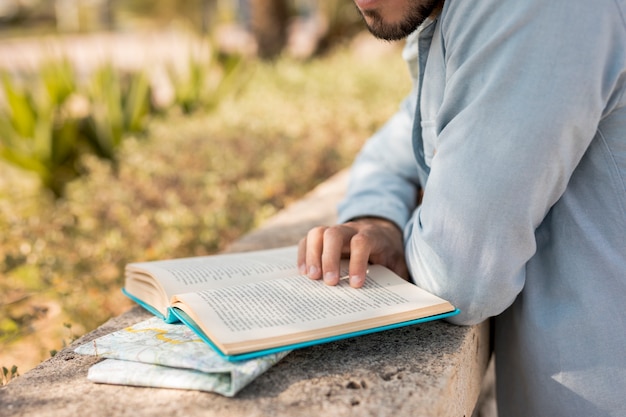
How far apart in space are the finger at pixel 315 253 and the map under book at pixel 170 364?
0.89 ft

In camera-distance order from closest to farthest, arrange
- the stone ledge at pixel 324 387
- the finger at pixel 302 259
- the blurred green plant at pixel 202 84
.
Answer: the stone ledge at pixel 324 387 → the finger at pixel 302 259 → the blurred green plant at pixel 202 84

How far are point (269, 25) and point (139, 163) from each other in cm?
527

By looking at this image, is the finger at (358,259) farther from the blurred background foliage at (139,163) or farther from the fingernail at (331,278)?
the blurred background foliage at (139,163)

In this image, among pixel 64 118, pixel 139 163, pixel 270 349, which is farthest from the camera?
pixel 64 118

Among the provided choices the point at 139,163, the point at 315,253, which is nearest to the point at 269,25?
the point at 139,163

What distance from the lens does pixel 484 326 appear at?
1.53 m

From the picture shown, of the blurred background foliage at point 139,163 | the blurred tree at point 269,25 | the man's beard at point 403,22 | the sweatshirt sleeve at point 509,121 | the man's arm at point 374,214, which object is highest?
the man's beard at point 403,22

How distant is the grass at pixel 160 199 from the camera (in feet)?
8.72

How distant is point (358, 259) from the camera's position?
1376 millimetres

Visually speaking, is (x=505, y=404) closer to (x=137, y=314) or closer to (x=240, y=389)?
(x=240, y=389)

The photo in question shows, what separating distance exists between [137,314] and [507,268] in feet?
2.77

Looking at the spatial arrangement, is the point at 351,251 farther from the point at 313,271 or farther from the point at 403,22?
the point at 403,22

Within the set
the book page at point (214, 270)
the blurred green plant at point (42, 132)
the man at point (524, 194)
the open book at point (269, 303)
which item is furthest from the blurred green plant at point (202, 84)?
the man at point (524, 194)

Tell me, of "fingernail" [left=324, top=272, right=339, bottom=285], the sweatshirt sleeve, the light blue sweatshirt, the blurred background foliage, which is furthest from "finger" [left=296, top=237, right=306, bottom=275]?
the blurred background foliage
